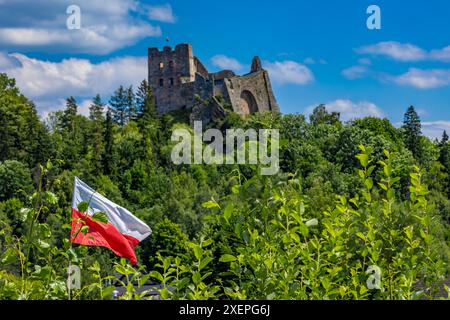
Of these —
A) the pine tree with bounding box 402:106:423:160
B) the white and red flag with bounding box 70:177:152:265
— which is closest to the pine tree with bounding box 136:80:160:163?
the pine tree with bounding box 402:106:423:160

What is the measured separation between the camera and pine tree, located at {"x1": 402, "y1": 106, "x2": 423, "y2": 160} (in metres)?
72.2

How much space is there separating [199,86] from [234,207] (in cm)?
6688

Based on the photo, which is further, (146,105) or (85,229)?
(146,105)

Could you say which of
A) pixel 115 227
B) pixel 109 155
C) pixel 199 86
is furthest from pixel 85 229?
pixel 199 86

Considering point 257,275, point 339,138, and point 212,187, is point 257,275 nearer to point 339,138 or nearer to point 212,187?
point 212,187

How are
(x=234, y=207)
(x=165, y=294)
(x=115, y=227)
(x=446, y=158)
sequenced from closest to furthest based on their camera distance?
(x=165, y=294), (x=234, y=207), (x=115, y=227), (x=446, y=158)

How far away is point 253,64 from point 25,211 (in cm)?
A: 7320

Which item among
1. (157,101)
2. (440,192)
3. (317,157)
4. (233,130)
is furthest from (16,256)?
(157,101)

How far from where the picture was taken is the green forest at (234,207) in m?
5.27

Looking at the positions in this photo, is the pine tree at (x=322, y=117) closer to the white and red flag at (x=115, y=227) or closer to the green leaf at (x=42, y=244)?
the white and red flag at (x=115, y=227)

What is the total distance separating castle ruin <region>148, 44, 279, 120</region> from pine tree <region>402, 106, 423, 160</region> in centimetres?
1239

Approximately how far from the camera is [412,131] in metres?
74.1

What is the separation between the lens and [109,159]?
200 feet

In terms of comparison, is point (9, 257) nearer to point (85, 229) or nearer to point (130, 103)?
point (85, 229)
